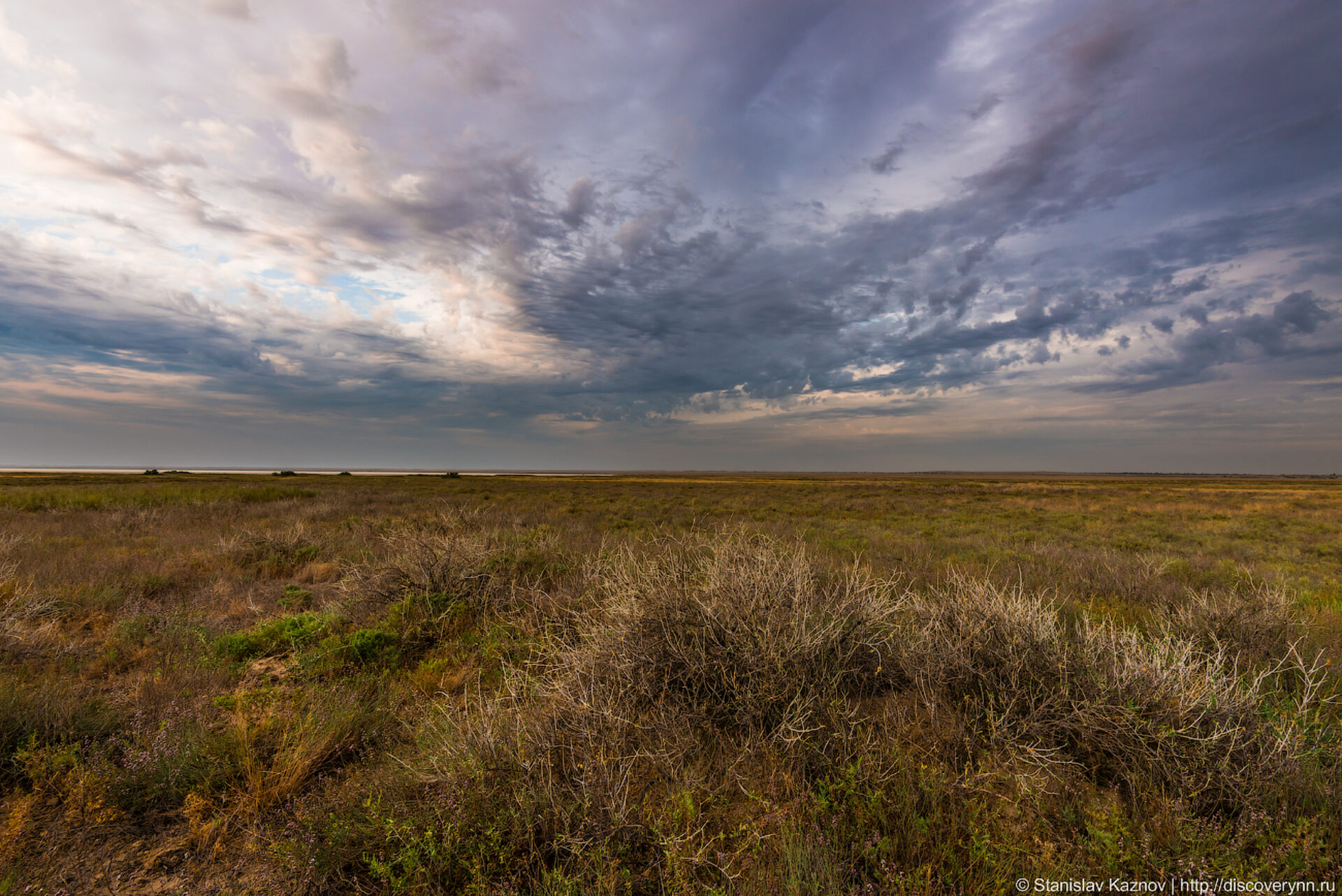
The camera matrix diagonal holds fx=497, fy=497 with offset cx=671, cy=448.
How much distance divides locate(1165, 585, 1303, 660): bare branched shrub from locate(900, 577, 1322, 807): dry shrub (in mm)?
686

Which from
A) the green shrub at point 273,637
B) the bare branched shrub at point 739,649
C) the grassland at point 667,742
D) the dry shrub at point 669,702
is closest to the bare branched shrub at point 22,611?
the grassland at point 667,742

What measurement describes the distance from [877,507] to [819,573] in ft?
85.4

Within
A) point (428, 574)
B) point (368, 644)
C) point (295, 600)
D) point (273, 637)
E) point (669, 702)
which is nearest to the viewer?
point (669, 702)

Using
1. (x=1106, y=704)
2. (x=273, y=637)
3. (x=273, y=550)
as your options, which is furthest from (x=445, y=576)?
(x=1106, y=704)

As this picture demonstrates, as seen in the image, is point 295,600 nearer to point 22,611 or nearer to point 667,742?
point 22,611

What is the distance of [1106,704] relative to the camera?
3.58 m

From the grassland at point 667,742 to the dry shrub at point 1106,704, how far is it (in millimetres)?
28

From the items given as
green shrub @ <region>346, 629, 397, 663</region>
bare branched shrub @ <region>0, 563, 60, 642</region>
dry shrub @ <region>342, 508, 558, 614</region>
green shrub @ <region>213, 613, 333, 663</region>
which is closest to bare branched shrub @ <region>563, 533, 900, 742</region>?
dry shrub @ <region>342, 508, 558, 614</region>

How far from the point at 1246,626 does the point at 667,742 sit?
6.71 metres

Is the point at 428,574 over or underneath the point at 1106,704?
over

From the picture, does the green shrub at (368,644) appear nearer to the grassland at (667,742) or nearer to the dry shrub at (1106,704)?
the grassland at (667,742)

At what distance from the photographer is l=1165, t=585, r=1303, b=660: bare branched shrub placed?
530 centimetres

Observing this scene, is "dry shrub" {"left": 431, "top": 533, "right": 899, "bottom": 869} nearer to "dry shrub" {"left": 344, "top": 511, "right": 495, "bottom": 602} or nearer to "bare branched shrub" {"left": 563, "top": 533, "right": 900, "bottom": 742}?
"bare branched shrub" {"left": 563, "top": 533, "right": 900, "bottom": 742}

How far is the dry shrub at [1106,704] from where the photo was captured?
3.16m
